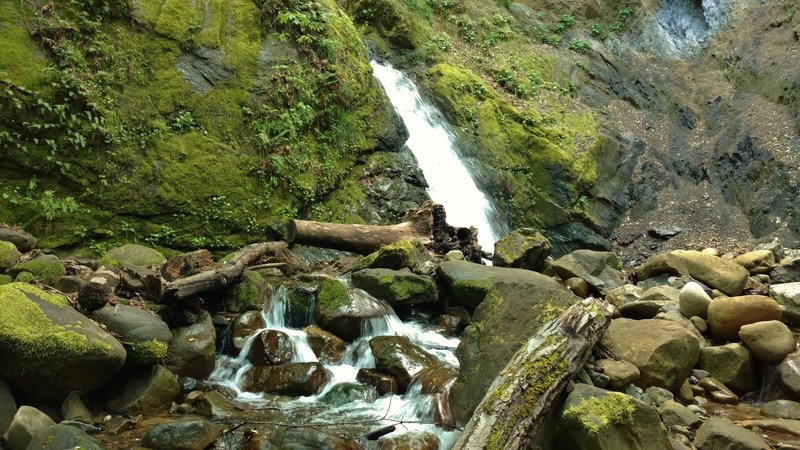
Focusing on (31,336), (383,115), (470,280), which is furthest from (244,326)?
(383,115)

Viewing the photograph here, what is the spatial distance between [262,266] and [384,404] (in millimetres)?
3418

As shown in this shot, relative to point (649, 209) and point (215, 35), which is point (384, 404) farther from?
point (649, 209)

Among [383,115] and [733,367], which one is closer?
[733,367]

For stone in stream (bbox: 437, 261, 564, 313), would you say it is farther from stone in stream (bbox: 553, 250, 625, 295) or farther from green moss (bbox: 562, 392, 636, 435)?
green moss (bbox: 562, 392, 636, 435)

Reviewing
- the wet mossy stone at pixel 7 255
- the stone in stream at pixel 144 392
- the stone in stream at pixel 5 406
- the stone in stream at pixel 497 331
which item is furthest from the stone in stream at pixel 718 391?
the wet mossy stone at pixel 7 255

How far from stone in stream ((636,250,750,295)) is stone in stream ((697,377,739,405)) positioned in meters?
2.49

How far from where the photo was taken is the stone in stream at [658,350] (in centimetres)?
515

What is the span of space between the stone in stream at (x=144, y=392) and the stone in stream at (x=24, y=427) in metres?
0.68

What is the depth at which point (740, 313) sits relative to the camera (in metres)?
6.08

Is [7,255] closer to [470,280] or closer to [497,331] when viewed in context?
[497,331]

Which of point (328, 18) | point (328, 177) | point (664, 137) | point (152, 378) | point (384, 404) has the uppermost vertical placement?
point (664, 137)

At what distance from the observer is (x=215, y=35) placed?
1049cm

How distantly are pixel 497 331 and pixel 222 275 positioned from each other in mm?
3390

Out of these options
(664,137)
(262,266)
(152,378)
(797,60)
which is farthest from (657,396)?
(797,60)
